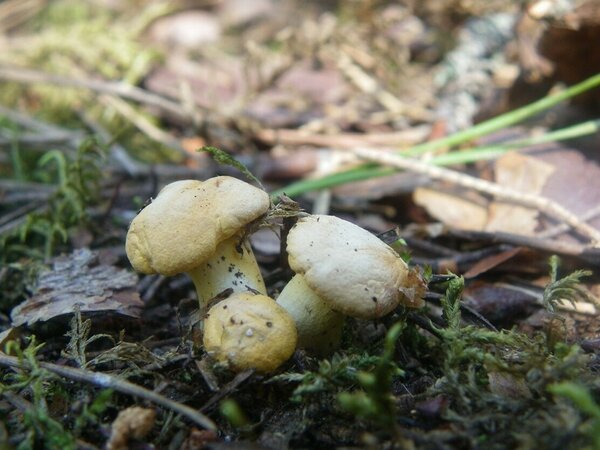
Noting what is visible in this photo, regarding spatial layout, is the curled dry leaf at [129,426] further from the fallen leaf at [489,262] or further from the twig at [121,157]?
the twig at [121,157]

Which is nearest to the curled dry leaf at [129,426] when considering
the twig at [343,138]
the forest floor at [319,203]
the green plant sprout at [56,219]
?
the forest floor at [319,203]

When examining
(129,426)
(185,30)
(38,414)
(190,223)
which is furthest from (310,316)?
(185,30)

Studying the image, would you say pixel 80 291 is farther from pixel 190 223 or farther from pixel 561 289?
pixel 561 289

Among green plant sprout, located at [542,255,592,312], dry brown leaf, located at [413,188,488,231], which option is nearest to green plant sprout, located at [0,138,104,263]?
dry brown leaf, located at [413,188,488,231]

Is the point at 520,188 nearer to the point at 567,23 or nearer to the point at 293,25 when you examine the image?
the point at 567,23

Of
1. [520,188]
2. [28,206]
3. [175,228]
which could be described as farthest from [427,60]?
[175,228]

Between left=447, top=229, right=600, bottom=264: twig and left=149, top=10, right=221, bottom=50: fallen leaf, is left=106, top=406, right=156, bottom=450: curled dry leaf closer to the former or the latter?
left=447, top=229, right=600, bottom=264: twig
